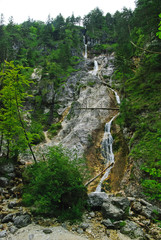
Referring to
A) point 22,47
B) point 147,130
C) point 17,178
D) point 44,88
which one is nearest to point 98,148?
point 147,130

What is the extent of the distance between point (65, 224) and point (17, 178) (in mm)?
7236

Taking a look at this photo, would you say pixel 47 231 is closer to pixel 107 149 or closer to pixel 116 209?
pixel 116 209

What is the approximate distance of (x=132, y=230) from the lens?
6.93 metres

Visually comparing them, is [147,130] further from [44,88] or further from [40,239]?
[44,88]

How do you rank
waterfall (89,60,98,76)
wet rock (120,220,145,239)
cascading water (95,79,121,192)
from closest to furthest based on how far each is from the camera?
wet rock (120,220,145,239), cascading water (95,79,121,192), waterfall (89,60,98,76)

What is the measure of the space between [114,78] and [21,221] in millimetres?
31036

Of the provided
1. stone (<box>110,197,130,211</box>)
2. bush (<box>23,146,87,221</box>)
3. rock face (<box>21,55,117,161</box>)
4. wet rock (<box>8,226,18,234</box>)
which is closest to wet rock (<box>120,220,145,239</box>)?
stone (<box>110,197,130,211</box>)

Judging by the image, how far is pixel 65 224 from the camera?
7520mm

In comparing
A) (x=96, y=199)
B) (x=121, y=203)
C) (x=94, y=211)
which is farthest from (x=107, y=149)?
(x=121, y=203)

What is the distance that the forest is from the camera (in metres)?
11.4

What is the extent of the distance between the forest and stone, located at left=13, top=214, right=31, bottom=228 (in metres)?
5.32

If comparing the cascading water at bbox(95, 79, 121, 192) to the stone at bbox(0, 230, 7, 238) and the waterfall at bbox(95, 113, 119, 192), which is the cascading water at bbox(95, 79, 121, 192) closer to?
the waterfall at bbox(95, 113, 119, 192)

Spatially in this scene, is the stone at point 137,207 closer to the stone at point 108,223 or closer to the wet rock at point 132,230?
the wet rock at point 132,230

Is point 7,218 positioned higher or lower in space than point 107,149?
lower
